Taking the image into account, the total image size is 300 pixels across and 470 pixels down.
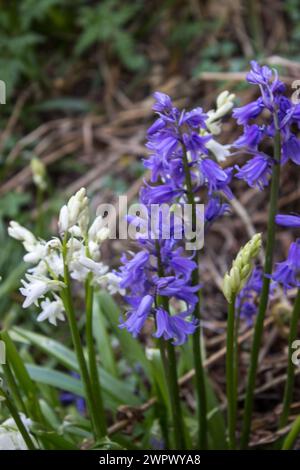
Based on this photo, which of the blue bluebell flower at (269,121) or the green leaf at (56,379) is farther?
the green leaf at (56,379)

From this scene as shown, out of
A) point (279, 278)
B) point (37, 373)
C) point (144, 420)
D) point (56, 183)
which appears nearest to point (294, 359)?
point (279, 278)

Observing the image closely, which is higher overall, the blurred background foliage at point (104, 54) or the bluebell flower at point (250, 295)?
the blurred background foliage at point (104, 54)

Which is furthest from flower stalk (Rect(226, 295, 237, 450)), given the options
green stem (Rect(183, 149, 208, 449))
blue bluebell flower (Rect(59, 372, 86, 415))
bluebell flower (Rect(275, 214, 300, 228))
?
blue bluebell flower (Rect(59, 372, 86, 415))

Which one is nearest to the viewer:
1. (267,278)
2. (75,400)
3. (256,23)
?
(267,278)

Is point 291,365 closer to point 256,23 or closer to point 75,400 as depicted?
point 75,400

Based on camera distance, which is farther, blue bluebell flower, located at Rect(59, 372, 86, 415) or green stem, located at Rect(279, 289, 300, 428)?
blue bluebell flower, located at Rect(59, 372, 86, 415)

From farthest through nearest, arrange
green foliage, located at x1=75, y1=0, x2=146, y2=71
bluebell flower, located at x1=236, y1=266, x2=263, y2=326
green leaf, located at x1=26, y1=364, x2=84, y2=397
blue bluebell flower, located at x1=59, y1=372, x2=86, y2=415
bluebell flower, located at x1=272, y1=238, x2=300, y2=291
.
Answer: green foliage, located at x1=75, y1=0, x2=146, y2=71, blue bluebell flower, located at x1=59, y1=372, x2=86, y2=415, green leaf, located at x1=26, y1=364, x2=84, y2=397, bluebell flower, located at x1=236, y1=266, x2=263, y2=326, bluebell flower, located at x1=272, y1=238, x2=300, y2=291

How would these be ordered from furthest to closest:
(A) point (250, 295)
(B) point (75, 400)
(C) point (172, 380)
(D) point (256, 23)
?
(D) point (256, 23)
(B) point (75, 400)
(A) point (250, 295)
(C) point (172, 380)

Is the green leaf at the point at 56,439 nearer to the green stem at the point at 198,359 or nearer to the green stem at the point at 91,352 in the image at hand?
the green stem at the point at 91,352

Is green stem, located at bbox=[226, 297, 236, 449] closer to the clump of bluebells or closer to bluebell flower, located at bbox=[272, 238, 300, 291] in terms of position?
the clump of bluebells

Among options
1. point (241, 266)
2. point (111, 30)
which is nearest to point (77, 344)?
point (241, 266)

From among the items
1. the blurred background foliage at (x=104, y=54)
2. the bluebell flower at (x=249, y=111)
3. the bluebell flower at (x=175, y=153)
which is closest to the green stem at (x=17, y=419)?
the bluebell flower at (x=175, y=153)

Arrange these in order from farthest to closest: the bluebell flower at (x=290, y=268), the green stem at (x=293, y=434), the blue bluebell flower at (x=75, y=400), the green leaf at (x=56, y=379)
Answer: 1. the blue bluebell flower at (x=75, y=400)
2. the green leaf at (x=56, y=379)
3. the green stem at (x=293, y=434)
4. the bluebell flower at (x=290, y=268)
